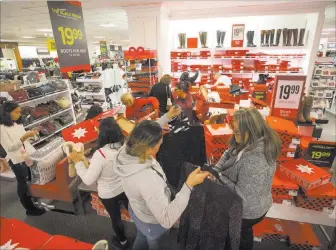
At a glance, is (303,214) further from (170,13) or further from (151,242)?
(170,13)

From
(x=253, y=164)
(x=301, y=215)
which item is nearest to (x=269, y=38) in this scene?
(x=301, y=215)

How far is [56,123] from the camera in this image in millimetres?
5613

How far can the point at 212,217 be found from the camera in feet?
4.80

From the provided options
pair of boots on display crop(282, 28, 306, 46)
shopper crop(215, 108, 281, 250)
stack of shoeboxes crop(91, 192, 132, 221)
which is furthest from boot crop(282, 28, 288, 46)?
stack of shoeboxes crop(91, 192, 132, 221)

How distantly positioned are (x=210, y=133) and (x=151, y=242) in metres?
1.21

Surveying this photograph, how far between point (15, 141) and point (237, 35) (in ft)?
21.2

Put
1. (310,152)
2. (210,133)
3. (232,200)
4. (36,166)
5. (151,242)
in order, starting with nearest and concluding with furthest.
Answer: (232,200)
(151,242)
(210,133)
(310,152)
(36,166)

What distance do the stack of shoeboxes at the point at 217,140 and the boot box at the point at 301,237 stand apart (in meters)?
1.26

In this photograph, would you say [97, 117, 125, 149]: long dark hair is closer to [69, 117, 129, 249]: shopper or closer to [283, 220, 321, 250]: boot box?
[69, 117, 129, 249]: shopper

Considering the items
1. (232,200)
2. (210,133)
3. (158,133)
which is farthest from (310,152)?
(158,133)

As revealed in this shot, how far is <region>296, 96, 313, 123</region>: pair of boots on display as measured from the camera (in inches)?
99.9

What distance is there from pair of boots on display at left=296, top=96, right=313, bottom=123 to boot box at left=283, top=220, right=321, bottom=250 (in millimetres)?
1295

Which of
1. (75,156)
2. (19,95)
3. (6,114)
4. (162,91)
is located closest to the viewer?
(75,156)

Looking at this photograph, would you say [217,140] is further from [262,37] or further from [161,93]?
[262,37]
